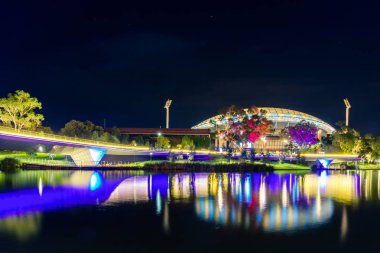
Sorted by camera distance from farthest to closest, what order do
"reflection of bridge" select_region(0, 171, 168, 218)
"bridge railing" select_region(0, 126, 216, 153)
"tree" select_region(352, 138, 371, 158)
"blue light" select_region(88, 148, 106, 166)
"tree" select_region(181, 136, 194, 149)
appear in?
"tree" select_region(181, 136, 194, 149)
"tree" select_region(352, 138, 371, 158)
"blue light" select_region(88, 148, 106, 166)
"bridge railing" select_region(0, 126, 216, 153)
"reflection of bridge" select_region(0, 171, 168, 218)

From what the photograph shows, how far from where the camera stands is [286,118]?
A: 165125 mm

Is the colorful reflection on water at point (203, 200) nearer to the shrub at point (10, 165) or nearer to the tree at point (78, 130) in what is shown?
the shrub at point (10, 165)

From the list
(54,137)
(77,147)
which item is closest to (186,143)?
(77,147)

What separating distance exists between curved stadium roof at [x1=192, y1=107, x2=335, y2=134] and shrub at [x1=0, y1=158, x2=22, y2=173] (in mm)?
88868

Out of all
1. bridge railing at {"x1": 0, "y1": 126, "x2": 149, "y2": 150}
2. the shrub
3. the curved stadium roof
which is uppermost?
the curved stadium roof

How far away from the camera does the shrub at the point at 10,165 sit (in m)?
75.6

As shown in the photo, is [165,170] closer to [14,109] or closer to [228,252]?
[14,109]

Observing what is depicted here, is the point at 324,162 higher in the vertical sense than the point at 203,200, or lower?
lower

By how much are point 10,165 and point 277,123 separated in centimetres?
10753

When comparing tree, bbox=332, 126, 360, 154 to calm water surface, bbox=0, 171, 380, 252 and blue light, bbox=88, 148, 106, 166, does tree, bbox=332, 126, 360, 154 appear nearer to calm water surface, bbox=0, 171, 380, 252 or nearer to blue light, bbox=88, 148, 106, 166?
blue light, bbox=88, 148, 106, 166

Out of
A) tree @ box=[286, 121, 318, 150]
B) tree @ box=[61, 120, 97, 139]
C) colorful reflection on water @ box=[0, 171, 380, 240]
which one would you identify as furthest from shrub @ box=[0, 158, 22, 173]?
tree @ box=[286, 121, 318, 150]

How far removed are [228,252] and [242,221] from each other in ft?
24.0

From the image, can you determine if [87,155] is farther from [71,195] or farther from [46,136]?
[71,195]

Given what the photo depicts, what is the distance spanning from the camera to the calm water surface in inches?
913
